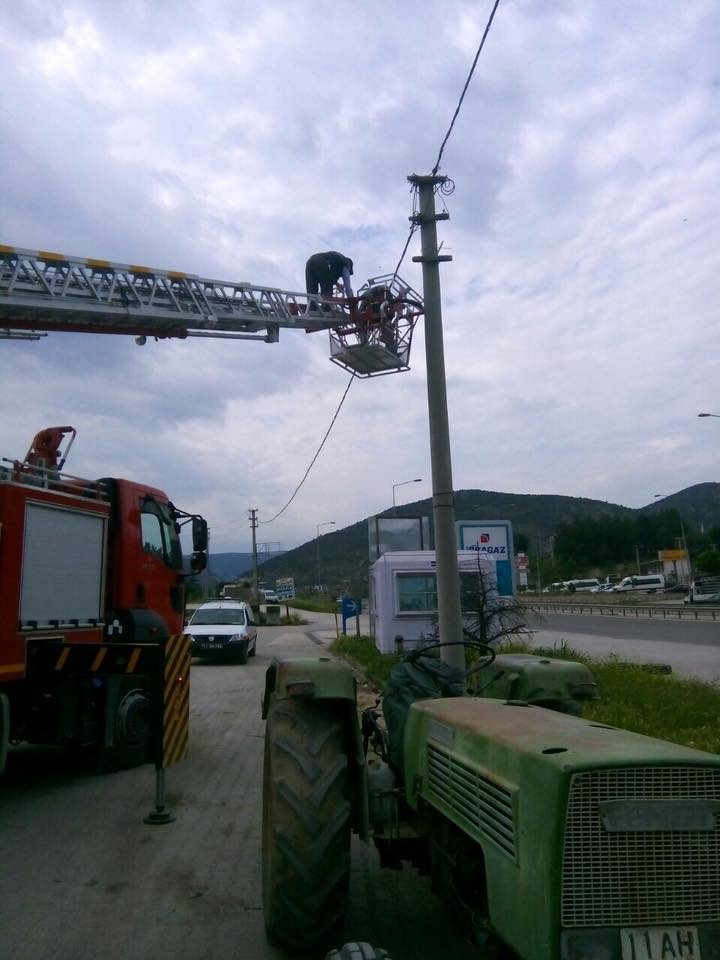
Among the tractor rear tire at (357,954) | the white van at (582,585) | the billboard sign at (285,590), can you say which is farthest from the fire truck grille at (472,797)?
the white van at (582,585)

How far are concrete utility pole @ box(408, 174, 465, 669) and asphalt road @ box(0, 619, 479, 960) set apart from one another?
2.76m

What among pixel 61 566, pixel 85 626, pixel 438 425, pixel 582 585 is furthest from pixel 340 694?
pixel 582 585

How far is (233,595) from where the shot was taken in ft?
233

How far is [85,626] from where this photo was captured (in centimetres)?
912

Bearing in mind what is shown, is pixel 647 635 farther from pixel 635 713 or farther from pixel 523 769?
pixel 523 769

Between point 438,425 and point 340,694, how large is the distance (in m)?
5.68

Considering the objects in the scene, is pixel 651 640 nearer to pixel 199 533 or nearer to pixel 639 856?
pixel 199 533

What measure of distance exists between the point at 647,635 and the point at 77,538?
2824 cm

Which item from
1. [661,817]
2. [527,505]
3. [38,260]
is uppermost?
[527,505]

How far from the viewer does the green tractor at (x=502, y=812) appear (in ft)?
9.52

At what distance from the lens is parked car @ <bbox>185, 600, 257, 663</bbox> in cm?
2369

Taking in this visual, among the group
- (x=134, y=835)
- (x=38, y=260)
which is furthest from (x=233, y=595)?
(x=134, y=835)

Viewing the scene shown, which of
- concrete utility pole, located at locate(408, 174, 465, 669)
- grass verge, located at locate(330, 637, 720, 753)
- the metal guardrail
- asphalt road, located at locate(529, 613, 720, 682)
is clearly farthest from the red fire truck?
the metal guardrail

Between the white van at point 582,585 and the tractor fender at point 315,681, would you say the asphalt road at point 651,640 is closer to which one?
the tractor fender at point 315,681
